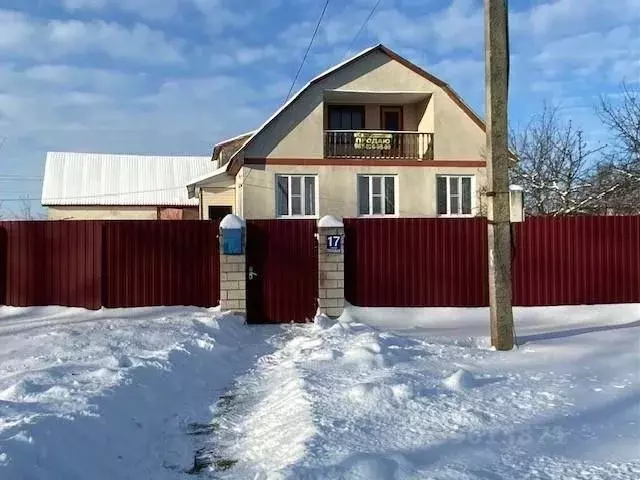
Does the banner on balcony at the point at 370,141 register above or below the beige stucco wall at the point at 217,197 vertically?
above

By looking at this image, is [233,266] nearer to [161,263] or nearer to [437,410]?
[161,263]

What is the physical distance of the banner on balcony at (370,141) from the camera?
22.0 m

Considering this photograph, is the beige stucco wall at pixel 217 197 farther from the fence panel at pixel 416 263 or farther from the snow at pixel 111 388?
the snow at pixel 111 388

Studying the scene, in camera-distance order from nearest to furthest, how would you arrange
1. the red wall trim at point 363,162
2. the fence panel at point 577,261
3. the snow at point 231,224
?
the snow at point 231,224 < the fence panel at point 577,261 < the red wall trim at point 363,162

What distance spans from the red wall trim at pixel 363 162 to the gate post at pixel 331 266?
33.4 ft

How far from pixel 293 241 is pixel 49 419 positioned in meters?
7.15

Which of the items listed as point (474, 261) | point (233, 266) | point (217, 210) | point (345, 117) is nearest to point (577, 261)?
point (474, 261)

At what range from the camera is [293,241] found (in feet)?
37.4

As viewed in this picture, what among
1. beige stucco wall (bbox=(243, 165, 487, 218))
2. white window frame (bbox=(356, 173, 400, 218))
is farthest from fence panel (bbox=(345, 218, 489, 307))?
white window frame (bbox=(356, 173, 400, 218))

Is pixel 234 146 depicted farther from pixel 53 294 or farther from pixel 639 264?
pixel 639 264

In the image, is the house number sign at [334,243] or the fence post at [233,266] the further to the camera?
the house number sign at [334,243]

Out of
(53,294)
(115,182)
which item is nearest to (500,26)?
(53,294)

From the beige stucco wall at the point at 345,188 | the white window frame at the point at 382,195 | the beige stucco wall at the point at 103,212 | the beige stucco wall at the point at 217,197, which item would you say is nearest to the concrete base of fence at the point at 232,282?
the beige stucco wall at the point at 345,188

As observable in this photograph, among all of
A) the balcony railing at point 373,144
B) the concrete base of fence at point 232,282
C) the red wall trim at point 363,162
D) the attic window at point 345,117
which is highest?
the attic window at point 345,117
